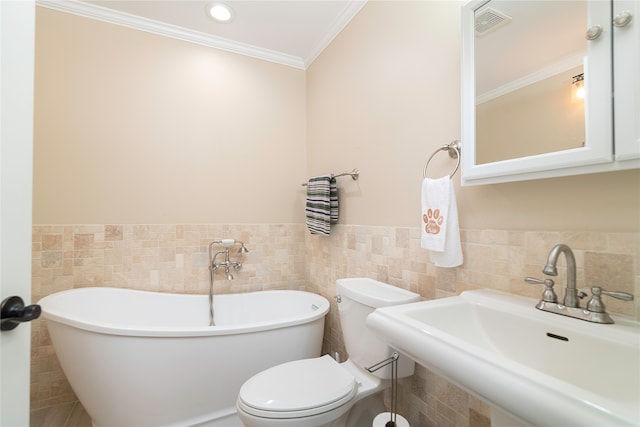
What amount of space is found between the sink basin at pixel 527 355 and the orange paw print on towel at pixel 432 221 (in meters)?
0.27

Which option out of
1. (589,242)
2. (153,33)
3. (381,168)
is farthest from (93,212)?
(589,242)

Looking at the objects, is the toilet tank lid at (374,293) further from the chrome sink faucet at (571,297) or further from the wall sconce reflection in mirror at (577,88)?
the wall sconce reflection in mirror at (577,88)

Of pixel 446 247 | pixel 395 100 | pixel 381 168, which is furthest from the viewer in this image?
pixel 381 168

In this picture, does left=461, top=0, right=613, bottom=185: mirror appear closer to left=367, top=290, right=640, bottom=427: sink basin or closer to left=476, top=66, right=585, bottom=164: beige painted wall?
left=476, top=66, right=585, bottom=164: beige painted wall

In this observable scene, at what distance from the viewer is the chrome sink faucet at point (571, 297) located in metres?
0.70

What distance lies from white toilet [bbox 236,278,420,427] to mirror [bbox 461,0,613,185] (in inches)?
27.5

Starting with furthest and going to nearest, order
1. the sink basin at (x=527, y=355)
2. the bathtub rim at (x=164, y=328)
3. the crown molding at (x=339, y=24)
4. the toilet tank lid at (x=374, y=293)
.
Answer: the crown molding at (x=339, y=24)
the bathtub rim at (x=164, y=328)
the toilet tank lid at (x=374, y=293)
the sink basin at (x=527, y=355)

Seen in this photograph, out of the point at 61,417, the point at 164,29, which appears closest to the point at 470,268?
the point at 61,417

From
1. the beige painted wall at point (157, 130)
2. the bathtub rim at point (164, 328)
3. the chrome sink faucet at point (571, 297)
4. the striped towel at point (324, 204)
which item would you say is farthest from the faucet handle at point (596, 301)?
the beige painted wall at point (157, 130)

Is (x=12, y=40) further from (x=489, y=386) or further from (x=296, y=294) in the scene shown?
(x=296, y=294)

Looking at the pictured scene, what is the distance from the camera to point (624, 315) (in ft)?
2.38

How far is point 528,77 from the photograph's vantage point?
0.92 m

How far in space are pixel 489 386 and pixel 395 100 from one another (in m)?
1.39

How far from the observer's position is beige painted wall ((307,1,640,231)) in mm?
817
